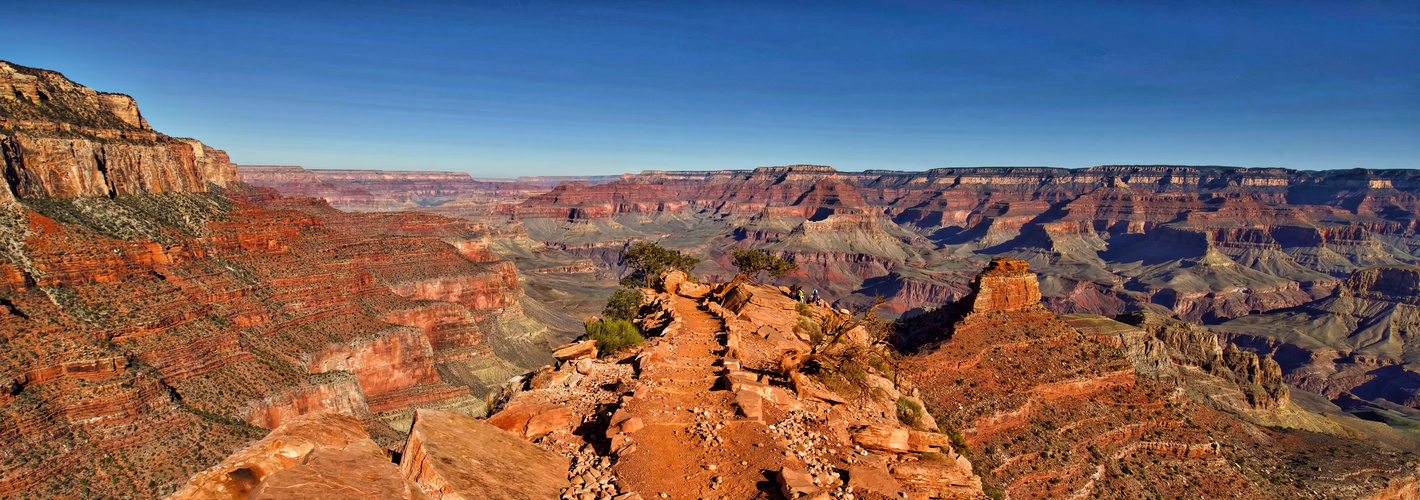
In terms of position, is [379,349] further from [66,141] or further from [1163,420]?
[1163,420]

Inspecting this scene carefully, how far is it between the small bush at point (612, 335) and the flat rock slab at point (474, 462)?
11.6 metres

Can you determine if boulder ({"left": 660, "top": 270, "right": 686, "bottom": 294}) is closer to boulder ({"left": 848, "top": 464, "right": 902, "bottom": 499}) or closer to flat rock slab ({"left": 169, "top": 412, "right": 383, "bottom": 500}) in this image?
boulder ({"left": 848, "top": 464, "right": 902, "bottom": 499})

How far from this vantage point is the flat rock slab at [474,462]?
35.1 feet

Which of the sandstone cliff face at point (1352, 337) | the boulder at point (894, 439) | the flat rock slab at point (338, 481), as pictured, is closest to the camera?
the flat rock slab at point (338, 481)

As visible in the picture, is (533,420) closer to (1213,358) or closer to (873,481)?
(873,481)

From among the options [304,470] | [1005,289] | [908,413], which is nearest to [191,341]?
[304,470]

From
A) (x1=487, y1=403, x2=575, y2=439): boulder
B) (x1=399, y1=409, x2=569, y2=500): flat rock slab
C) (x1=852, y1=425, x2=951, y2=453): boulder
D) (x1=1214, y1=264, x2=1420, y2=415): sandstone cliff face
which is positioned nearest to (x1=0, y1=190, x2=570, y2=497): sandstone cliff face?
(x1=487, y1=403, x2=575, y2=439): boulder

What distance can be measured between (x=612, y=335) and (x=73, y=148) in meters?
51.2

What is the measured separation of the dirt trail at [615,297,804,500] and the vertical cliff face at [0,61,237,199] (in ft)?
167

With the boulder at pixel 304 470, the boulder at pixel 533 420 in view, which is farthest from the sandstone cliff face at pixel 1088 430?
the boulder at pixel 304 470

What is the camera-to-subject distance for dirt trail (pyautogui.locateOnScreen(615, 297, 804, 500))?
1314cm

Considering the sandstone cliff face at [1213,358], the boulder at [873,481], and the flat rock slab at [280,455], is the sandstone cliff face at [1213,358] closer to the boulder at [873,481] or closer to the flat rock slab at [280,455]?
the boulder at [873,481]

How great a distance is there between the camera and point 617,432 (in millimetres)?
15258

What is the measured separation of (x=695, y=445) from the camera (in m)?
15.1
